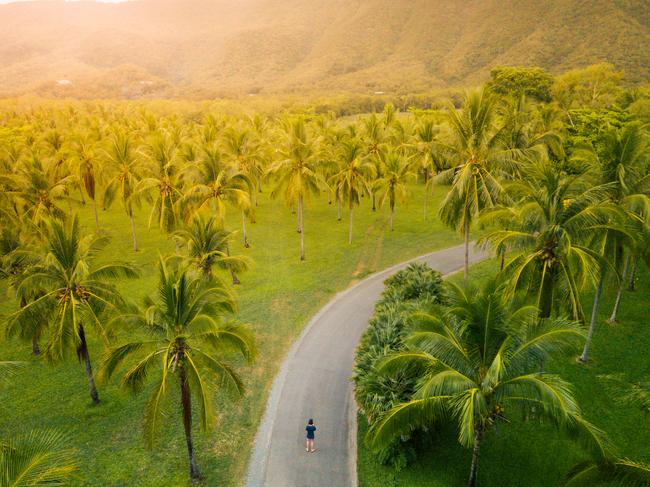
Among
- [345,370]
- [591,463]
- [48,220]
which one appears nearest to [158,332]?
[48,220]

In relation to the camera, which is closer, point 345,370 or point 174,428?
point 174,428

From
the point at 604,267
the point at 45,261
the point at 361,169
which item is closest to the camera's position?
the point at 604,267

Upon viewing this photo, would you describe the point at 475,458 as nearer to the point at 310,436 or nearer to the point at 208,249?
the point at 310,436

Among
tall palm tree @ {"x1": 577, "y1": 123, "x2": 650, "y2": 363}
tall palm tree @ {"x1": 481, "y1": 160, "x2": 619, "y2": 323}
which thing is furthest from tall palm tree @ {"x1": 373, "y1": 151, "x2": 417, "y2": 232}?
tall palm tree @ {"x1": 481, "y1": 160, "x2": 619, "y2": 323}

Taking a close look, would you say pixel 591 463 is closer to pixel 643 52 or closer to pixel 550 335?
pixel 550 335

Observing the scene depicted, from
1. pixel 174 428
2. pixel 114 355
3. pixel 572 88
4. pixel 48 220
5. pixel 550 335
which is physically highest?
pixel 572 88

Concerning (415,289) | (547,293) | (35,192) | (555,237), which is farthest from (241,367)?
(35,192)
